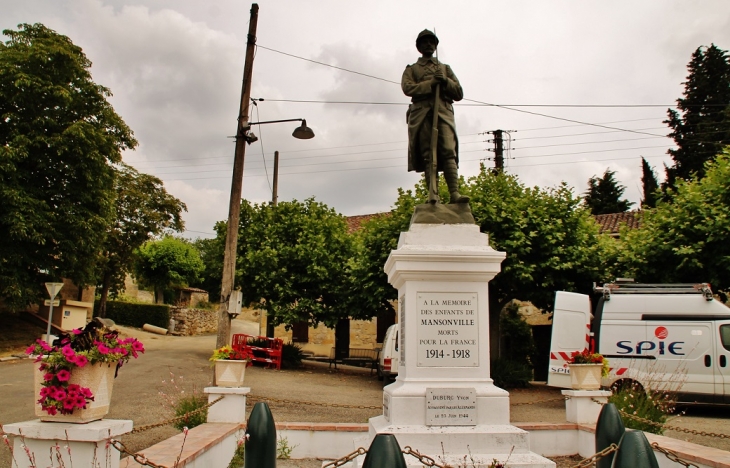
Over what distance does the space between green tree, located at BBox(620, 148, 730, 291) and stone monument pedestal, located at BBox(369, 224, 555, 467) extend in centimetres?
1168

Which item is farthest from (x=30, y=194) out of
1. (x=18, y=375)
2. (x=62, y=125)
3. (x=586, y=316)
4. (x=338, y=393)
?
(x=586, y=316)

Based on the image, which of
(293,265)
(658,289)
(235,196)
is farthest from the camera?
(293,265)

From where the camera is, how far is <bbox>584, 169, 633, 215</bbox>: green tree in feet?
123

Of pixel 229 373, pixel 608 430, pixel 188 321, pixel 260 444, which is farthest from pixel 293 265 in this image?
pixel 608 430

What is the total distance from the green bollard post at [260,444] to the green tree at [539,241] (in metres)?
12.5

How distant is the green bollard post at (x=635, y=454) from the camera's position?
258cm

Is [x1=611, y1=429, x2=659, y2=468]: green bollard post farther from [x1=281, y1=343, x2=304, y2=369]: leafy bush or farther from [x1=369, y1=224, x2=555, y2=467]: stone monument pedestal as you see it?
[x1=281, y1=343, x2=304, y2=369]: leafy bush

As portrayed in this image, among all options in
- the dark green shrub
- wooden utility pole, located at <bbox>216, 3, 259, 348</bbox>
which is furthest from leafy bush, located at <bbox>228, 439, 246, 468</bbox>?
wooden utility pole, located at <bbox>216, 3, 259, 348</bbox>

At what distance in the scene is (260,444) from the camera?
3.80 m

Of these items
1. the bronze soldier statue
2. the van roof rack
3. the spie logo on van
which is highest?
the bronze soldier statue

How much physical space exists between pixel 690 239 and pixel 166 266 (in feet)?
114

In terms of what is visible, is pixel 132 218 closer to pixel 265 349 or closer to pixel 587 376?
pixel 265 349

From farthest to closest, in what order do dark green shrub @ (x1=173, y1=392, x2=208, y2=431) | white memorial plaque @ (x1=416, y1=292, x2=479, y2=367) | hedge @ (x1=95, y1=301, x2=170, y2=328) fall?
hedge @ (x1=95, y1=301, x2=170, y2=328) < dark green shrub @ (x1=173, y1=392, x2=208, y2=431) < white memorial plaque @ (x1=416, y1=292, x2=479, y2=367)

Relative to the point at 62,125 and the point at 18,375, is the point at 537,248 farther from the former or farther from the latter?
the point at 62,125
